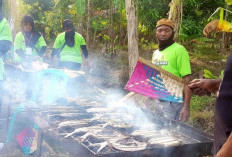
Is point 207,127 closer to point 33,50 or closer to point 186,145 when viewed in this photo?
point 186,145

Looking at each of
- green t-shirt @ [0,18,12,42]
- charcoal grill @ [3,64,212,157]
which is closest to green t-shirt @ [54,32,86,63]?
green t-shirt @ [0,18,12,42]

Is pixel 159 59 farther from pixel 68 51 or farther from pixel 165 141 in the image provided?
pixel 68 51

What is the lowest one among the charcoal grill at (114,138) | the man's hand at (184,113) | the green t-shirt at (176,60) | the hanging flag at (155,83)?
the charcoal grill at (114,138)

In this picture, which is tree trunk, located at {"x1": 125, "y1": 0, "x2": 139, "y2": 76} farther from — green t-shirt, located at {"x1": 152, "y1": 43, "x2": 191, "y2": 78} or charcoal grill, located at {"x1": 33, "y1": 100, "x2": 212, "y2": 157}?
charcoal grill, located at {"x1": 33, "y1": 100, "x2": 212, "y2": 157}

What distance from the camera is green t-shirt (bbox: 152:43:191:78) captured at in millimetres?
4098

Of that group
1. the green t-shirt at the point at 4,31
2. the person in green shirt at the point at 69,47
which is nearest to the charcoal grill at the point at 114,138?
the green t-shirt at the point at 4,31

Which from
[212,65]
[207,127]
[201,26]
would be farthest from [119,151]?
[201,26]

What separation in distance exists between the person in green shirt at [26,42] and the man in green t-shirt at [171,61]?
11.2 feet

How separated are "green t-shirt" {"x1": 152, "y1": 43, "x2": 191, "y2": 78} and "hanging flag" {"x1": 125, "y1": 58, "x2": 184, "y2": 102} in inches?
18.5

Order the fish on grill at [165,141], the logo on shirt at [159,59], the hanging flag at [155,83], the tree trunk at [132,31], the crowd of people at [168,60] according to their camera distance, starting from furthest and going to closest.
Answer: the tree trunk at [132,31] → the logo on shirt at [159,59] → the hanging flag at [155,83] → the fish on grill at [165,141] → the crowd of people at [168,60]

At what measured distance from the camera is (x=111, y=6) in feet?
45.6

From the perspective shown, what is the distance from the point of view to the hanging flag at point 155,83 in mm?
3471

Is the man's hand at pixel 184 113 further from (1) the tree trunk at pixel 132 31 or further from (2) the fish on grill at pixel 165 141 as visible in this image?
(1) the tree trunk at pixel 132 31

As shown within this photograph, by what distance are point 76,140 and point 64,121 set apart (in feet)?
2.28
